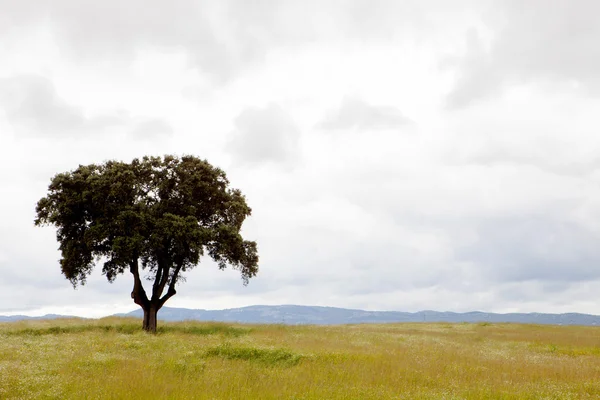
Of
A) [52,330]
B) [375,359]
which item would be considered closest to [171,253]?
[52,330]

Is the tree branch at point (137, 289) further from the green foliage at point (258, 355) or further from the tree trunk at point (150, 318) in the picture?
the green foliage at point (258, 355)

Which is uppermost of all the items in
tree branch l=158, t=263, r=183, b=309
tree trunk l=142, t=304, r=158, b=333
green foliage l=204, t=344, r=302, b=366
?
tree branch l=158, t=263, r=183, b=309

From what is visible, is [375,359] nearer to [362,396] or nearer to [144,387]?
[362,396]

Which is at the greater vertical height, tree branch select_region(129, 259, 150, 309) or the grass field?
tree branch select_region(129, 259, 150, 309)

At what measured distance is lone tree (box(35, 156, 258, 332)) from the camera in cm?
3862

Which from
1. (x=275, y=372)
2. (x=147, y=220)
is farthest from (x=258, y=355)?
(x=147, y=220)

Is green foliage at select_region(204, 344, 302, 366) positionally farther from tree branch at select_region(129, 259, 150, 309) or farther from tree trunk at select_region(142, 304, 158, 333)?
tree branch at select_region(129, 259, 150, 309)

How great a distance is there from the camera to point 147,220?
39.7 m

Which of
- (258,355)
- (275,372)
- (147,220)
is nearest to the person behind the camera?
(275,372)

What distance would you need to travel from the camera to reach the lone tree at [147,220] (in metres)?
38.6

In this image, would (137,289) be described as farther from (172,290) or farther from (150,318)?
(172,290)

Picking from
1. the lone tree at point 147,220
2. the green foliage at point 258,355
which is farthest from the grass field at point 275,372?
the lone tree at point 147,220

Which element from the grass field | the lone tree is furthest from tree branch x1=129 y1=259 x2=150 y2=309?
the grass field

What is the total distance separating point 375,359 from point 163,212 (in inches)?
980
